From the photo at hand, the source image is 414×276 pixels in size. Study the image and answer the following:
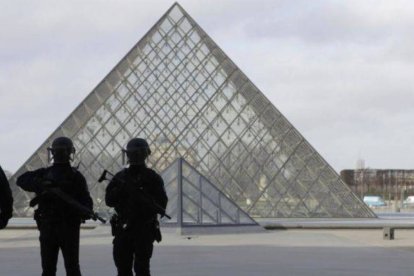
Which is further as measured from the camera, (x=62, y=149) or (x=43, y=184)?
(x=62, y=149)

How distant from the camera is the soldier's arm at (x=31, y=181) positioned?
7.23 metres

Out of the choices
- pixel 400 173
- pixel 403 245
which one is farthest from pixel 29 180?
pixel 400 173

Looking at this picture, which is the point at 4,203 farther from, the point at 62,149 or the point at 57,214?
the point at 62,149

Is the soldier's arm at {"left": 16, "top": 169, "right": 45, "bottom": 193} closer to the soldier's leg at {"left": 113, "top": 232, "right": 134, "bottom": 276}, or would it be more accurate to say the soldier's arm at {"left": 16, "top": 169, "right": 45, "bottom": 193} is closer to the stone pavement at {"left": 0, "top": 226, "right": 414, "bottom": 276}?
the soldier's leg at {"left": 113, "top": 232, "right": 134, "bottom": 276}

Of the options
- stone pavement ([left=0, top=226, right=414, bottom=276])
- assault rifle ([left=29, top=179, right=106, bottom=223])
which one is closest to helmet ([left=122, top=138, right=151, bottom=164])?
assault rifle ([left=29, top=179, right=106, bottom=223])

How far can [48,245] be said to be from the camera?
7.29 metres

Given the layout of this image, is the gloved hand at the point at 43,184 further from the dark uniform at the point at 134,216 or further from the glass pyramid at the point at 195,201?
the glass pyramid at the point at 195,201

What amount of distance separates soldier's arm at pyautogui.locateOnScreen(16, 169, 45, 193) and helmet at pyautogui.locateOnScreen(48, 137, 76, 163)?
0.55 ft

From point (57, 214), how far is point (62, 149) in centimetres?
50

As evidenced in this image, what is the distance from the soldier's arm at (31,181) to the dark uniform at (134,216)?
0.60 metres

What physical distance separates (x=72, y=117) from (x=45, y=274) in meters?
29.9

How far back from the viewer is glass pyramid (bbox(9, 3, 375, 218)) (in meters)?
35.5

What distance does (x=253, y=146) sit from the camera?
3609cm

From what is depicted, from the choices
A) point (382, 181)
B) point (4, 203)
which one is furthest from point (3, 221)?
point (382, 181)
